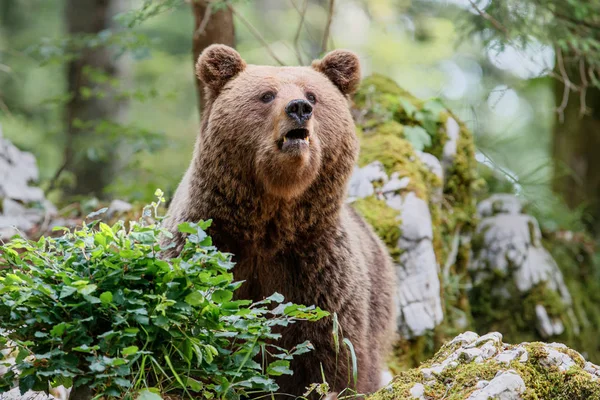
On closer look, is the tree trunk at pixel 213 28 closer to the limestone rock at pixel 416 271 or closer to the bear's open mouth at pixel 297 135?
the limestone rock at pixel 416 271

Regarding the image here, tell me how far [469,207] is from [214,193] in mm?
3834

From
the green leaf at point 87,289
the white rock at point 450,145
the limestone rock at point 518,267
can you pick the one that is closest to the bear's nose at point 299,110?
the green leaf at point 87,289

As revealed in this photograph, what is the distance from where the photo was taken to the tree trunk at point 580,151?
34.2 ft

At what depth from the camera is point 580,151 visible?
34.9ft

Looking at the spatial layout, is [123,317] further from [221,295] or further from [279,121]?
[279,121]

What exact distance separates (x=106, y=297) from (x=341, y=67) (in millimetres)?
2568

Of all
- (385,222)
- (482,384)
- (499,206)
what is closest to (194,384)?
(482,384)

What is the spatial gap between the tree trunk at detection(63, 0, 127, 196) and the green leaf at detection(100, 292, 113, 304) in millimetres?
6544

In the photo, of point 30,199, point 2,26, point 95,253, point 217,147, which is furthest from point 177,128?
point 95,253

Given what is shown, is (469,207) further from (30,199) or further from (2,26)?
(2,26)

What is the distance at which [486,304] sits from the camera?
761 cm

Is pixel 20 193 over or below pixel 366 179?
below

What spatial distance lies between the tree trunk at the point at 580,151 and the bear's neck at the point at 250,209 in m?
6.92

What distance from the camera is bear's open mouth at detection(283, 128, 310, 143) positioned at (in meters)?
4.14
